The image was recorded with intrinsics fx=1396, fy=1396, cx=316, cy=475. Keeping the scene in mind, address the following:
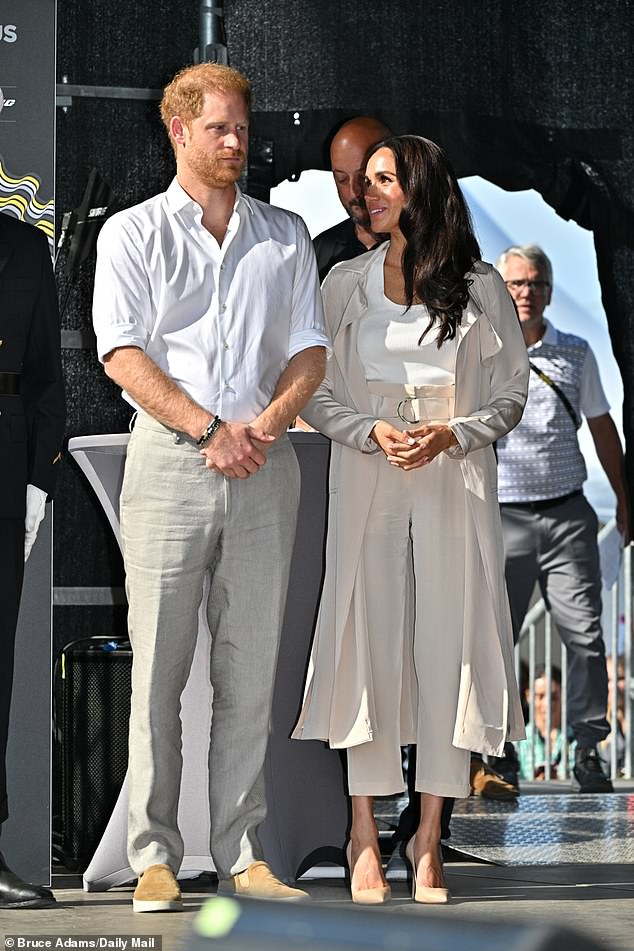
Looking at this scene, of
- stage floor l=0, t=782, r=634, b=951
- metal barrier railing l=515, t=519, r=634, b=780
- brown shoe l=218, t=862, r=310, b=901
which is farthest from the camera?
metal barrier railing l=515, t=519, r=634, b=780

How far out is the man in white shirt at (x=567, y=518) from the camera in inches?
201

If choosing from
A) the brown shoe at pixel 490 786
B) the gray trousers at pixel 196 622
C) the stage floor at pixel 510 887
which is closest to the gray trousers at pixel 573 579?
the brown shoe at pixel 490 786

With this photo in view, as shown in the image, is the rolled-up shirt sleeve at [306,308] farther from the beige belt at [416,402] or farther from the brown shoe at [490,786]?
the brown shoe at [490,786]

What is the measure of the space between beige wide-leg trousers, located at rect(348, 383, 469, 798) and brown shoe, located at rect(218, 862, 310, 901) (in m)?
0.30

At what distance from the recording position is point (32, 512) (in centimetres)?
298

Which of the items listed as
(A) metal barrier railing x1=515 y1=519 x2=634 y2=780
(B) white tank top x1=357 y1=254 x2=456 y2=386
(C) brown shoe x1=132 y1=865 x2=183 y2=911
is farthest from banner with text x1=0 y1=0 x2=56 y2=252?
(A) metal barrier railing x1=515 y1=519 x2=634 y2=780

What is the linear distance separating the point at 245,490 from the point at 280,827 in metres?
0.84

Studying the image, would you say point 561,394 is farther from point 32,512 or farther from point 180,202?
point 32,512

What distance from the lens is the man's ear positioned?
9.79ft

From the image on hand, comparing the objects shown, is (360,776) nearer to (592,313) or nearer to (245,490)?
(245,490)

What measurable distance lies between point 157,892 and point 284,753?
58cm

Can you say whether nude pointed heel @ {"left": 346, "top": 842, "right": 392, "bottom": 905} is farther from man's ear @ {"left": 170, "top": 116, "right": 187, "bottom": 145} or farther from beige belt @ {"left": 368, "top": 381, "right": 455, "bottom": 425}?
man's ear @ {"left": 170, "top": 116, "right": 187, "bottom": 145}

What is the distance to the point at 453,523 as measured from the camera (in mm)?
3041

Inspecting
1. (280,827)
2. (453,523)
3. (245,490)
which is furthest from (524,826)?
(245,490)
